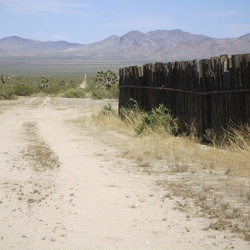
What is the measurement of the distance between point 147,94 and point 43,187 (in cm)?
960

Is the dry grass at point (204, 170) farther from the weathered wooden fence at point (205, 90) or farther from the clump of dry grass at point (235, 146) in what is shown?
the weathered wooden fence at point (205, 90)

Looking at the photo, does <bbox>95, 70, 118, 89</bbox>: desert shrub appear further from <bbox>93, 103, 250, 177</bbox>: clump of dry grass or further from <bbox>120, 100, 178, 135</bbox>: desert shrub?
<bbox>93, 103, 250, 177</bbox>: clump of dry grass

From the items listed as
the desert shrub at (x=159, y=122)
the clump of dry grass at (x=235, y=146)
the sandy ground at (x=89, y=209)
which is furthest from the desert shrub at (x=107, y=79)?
the sandy ground at (x=89, y=209)

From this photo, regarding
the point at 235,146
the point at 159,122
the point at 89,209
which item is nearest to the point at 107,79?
the point at 159,122

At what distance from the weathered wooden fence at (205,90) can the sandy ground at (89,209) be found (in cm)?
267

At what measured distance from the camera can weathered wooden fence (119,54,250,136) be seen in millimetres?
11672

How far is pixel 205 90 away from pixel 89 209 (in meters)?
6.71

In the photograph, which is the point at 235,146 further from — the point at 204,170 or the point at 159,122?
the point at 159,122

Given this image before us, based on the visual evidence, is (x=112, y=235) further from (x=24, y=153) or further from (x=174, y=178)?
(x=24, y=153)

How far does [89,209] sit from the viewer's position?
7.06 m

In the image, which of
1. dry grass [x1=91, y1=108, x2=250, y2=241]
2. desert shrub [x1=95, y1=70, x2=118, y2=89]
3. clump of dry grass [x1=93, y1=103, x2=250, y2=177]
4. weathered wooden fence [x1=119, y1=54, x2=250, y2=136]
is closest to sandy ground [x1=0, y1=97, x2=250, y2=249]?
dry grass [x1=91, y1=108, x2=250, y2=241]

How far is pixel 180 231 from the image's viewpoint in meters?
5.99

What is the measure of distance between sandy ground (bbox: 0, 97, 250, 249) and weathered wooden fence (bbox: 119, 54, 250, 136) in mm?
2666

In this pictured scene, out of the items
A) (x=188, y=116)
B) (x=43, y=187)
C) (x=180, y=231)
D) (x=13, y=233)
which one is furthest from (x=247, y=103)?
(x=13, y=233)
